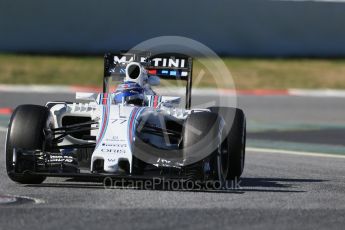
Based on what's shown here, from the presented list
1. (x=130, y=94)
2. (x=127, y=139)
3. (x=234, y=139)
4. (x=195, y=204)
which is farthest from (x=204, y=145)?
(x=130, y=94)

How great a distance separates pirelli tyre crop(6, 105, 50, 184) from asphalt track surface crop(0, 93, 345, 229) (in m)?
0.12

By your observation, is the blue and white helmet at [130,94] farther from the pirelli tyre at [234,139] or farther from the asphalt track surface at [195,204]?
the asphalt track surface at [195,204]

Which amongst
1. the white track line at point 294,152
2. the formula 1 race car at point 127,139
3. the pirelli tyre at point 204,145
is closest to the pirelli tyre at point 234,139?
the formula 1 race car at point 127,139

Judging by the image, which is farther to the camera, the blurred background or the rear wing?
the blurred background

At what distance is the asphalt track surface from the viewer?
6.82 metres

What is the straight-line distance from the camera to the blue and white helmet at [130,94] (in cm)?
955

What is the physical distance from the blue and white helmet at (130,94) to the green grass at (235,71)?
13812 millimetres

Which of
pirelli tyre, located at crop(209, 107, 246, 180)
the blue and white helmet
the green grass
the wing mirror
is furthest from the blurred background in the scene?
the blue and white helmet

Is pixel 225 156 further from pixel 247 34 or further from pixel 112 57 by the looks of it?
pixel 247 34

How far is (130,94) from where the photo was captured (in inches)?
376

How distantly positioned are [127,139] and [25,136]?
1024mm

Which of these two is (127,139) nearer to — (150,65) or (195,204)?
(195,204)

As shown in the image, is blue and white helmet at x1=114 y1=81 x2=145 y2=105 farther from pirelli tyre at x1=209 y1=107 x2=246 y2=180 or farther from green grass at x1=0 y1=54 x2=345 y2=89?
green grass at x1=0 y1=54 x2=345 y2=89

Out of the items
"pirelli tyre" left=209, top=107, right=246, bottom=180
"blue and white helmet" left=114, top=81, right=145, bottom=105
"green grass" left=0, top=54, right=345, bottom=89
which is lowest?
"green grass" left=0, top=54, right=345, bottom=89
